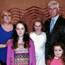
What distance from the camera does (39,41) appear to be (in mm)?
3758

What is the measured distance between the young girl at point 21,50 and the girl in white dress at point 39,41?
0.15 m

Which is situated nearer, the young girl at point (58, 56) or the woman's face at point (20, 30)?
the young girl at point (58, 56)

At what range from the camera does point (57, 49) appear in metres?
3.49

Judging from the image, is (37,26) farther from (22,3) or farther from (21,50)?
(22,3)

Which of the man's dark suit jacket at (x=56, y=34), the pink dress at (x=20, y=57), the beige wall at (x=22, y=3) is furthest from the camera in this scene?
the beige wall at (x=22, y=3)

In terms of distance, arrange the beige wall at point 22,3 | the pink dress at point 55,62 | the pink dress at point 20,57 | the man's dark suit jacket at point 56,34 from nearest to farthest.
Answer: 1. the pink dress at point 55,62
2. the pink dress at point 20,57
3. the man's dark suit jacket at point 56,34
4. the beige wall at point 22,3

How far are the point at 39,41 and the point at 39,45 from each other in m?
0.05

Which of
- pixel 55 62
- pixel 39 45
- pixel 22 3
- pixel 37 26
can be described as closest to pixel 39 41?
pixel 39 45

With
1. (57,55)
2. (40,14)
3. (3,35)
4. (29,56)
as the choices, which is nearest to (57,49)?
(57,55)

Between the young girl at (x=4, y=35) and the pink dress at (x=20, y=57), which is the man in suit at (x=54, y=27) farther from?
the young girl at (x=4, y=35)

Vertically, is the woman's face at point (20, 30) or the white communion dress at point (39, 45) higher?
the woman's face at point (20, 30)

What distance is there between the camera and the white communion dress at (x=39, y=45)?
375cm

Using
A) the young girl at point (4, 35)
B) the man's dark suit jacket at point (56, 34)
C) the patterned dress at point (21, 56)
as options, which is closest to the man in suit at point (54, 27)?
the man's dark suit jacket at point (56, 34)

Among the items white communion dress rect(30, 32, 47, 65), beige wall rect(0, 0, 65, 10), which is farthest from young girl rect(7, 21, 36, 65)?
beige wall rect(0, 0, 65, 10)
